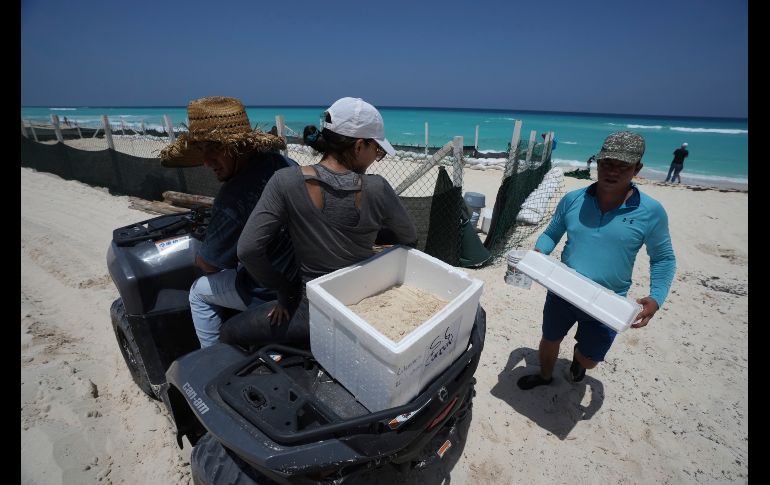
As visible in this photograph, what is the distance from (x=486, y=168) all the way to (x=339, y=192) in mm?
15006

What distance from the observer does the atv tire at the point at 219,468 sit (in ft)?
5.00

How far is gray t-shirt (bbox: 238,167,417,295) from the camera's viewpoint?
4.85 ft

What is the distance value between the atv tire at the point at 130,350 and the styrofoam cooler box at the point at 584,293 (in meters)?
2.85

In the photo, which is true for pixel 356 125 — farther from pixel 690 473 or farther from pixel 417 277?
pixel 690 473

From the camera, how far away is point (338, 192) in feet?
4.96

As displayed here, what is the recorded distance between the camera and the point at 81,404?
2.56 m

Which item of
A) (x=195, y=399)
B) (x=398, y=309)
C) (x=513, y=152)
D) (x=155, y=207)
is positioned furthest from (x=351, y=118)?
(x=155, y=207)

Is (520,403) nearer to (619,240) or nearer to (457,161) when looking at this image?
(619,240)

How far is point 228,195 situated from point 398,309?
1.11 m

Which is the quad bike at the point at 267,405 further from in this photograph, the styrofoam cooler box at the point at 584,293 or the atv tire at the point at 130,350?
the styrofoam cooler box at the point at 584,293

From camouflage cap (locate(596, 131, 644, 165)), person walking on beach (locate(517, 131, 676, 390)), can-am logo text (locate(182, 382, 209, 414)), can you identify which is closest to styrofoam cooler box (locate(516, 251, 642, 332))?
person walking on beach (locate(517, 131, 676, 390))

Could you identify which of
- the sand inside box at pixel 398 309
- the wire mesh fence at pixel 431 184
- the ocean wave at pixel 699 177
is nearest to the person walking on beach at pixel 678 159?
the ocean wave at pixel 699 177

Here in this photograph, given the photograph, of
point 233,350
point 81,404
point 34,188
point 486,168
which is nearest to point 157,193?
point 34,188

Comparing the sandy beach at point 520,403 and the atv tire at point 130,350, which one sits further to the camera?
the atv tire at point 130,350
